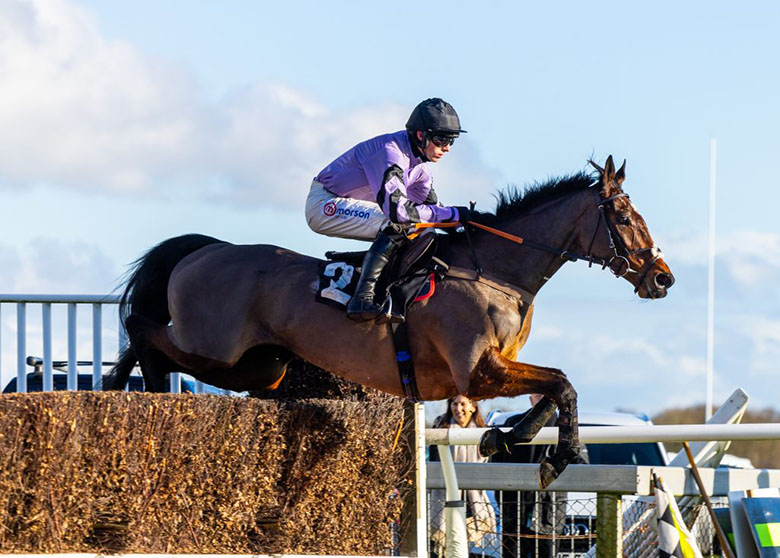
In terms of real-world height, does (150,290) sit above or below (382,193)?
below

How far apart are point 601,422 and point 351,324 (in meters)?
4.27

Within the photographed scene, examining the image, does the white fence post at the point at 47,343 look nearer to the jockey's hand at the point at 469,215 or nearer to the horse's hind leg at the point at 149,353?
the horse's hind leg at the point at 149,353

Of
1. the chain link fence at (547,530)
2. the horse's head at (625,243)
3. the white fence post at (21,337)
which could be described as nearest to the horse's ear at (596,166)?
the horse's head at (625,243)

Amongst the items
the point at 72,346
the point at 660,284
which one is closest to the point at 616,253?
the point at 660,284

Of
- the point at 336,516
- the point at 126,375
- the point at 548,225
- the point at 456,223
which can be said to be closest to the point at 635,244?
the point at 548,225

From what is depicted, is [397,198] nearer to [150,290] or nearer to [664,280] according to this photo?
[664,280]

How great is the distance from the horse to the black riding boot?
6.6 inches

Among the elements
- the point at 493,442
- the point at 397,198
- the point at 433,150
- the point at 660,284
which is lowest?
the point at 493,442

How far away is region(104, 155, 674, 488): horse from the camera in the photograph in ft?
20.5

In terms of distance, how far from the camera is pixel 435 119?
646 cm

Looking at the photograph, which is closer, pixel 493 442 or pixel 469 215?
pixel 493 442

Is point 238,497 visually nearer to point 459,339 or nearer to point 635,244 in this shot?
point 459,339

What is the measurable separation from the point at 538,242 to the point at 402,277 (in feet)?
2.71

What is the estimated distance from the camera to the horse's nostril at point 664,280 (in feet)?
20.8
